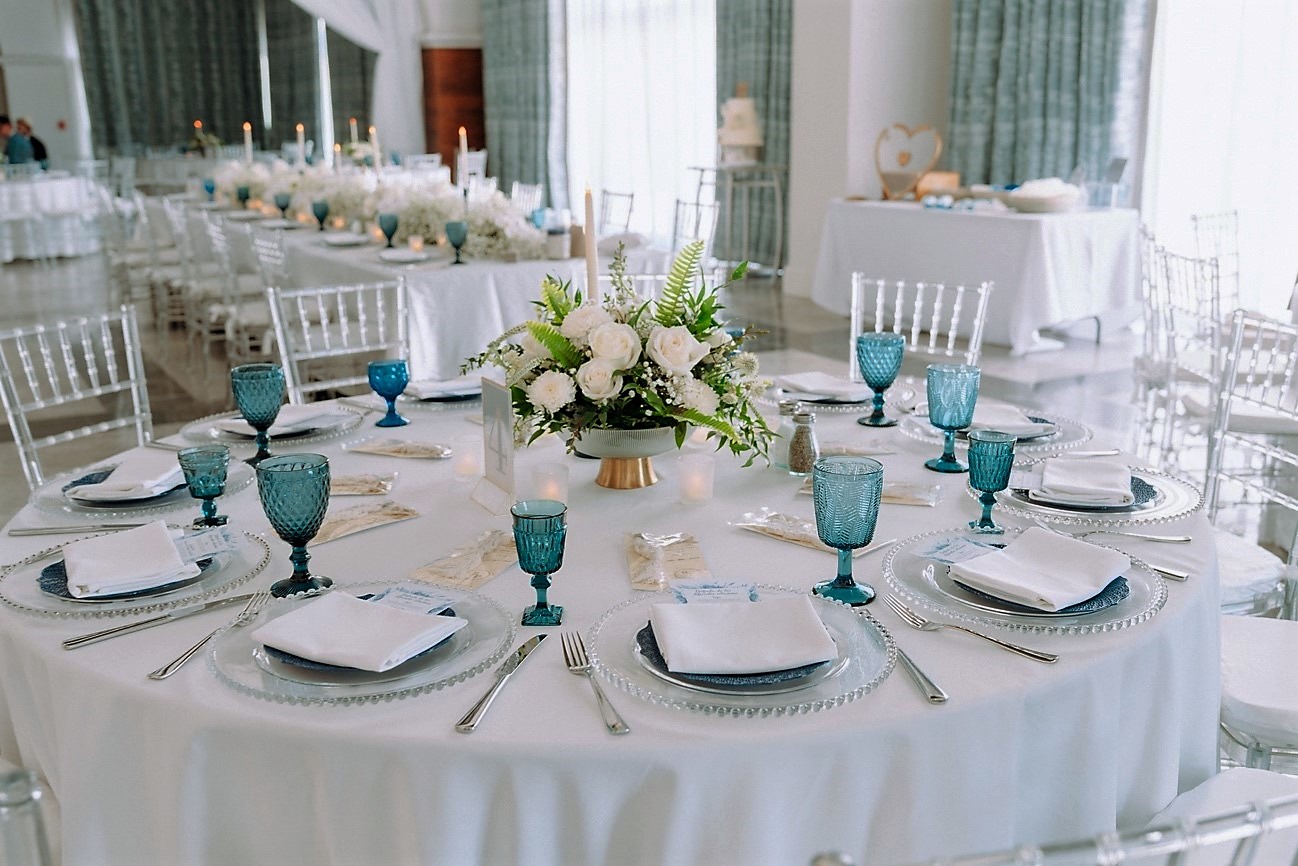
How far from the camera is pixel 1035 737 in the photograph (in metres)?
1.34

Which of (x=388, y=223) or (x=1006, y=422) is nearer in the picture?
(x=1006, y=422)

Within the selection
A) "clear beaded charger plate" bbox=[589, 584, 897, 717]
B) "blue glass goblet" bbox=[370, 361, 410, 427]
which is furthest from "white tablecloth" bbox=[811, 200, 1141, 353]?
"clear beaded charger plate" bbox=[589, 584, 897, 717]

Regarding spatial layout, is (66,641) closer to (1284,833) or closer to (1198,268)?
(1284,833)

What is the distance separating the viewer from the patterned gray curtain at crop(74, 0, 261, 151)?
615 inches

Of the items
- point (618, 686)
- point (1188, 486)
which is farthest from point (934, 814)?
point (1188, 486)

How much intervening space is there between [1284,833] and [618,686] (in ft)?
2.64

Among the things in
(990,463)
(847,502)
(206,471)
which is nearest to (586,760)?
(847,502)

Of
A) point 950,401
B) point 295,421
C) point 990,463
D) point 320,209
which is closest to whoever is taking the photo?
point 990,463

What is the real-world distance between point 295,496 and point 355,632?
0.23 m

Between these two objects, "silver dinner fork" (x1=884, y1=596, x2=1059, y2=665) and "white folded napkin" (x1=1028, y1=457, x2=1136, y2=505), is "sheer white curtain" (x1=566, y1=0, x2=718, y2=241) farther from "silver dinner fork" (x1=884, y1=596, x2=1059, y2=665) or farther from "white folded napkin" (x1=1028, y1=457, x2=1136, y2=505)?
"silver dinner fork" (x1=884, y1=596, x2=1059, y2=665)

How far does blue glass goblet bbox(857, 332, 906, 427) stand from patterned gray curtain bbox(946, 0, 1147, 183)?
505 centimetres

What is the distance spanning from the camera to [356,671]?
1358 mm

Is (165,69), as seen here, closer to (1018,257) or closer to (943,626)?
(1018,257)

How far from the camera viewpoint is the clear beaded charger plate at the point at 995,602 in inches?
57.1
